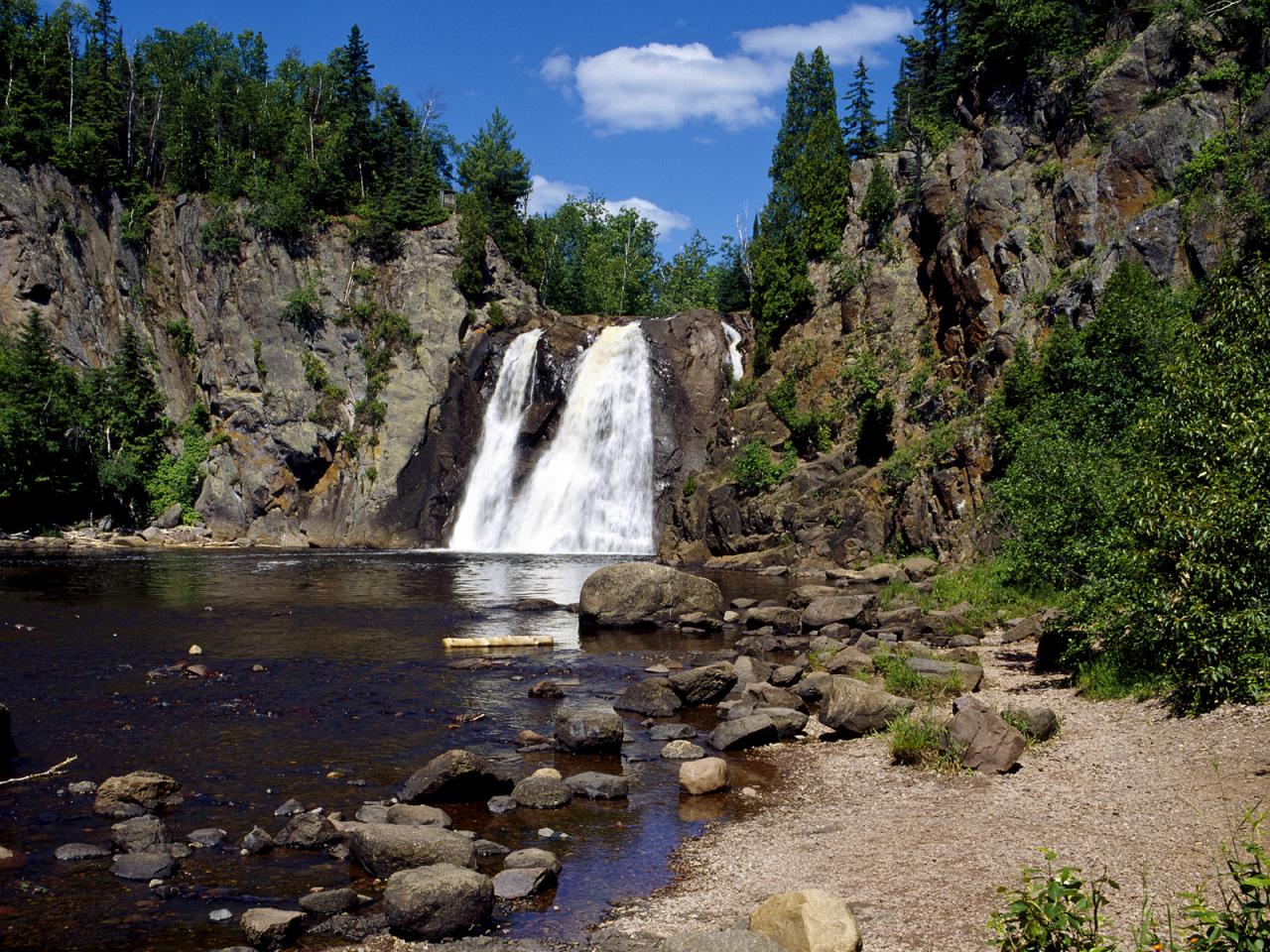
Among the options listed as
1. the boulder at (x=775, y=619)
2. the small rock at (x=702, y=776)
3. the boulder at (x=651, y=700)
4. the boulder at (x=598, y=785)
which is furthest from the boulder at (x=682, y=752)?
the boulder at (x=775, y=619)

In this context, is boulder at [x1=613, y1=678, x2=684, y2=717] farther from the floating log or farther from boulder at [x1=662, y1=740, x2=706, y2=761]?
the floating log

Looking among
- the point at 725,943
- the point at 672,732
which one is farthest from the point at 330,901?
the point at 672,732

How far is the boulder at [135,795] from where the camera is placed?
42.2ft

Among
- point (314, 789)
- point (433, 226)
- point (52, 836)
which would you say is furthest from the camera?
point (433, 226)

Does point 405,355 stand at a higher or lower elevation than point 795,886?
higher

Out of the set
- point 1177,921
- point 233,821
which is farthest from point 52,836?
point 1177,921

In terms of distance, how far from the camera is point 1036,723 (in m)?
14.3

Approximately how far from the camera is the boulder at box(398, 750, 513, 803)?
13.6 meters

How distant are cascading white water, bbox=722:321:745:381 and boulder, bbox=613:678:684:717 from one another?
43038 millimetres

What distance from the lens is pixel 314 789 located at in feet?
45.9

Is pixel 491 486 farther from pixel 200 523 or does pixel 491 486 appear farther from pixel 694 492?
pixel 200 523

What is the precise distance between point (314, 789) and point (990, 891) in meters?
9.49

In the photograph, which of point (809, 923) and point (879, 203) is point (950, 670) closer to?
point (809, 923)

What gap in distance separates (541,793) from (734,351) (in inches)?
2030
